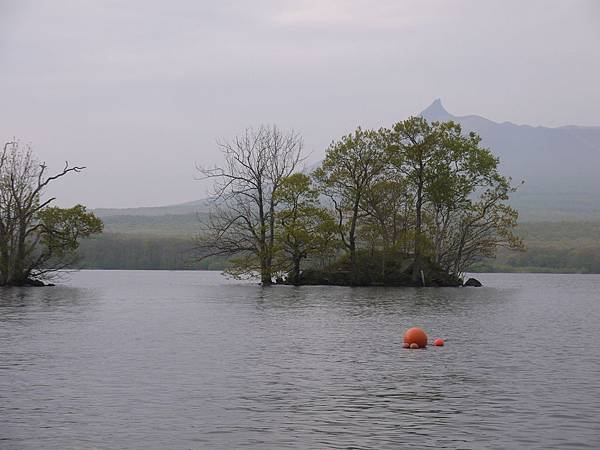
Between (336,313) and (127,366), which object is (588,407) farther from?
(336,313)

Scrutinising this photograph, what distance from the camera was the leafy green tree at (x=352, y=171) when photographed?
88.1m

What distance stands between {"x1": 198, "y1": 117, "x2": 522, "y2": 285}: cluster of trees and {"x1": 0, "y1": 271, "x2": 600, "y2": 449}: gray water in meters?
41.5

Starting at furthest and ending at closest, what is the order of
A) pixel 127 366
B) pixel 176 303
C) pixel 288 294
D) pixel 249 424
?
pixel 288 294, pixel 176 303, pixel 127 366, pixel 249 424

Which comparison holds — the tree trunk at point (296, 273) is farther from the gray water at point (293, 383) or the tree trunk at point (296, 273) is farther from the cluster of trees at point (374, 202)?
the gray water at point (293, 383)

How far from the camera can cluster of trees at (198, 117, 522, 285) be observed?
3413 inches

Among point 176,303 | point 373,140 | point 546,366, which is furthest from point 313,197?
point 546,366

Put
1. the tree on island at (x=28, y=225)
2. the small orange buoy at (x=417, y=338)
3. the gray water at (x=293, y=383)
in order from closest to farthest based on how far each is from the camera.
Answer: the gray water at (x=293, y=383) < the small orange buoy at (x=417, y=338) < the tree on island at (x=28, y=225)

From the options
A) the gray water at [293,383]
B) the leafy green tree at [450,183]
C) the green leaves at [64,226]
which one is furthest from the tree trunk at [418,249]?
the gray water at [293,383]

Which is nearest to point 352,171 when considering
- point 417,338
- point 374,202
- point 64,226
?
point 374,202

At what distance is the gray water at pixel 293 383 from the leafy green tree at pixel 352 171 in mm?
43329

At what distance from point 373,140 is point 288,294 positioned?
23822mm

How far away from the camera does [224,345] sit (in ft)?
106

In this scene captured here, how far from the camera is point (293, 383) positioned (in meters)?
→ 23.3

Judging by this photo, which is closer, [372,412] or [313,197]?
[372,412]
